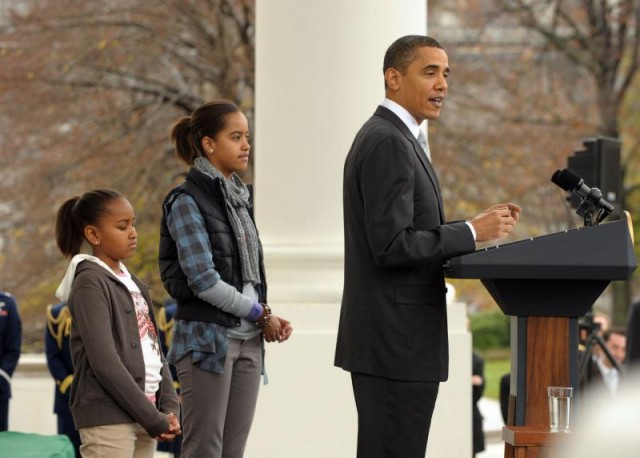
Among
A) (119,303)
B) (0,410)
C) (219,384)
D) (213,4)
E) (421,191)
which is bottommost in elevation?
(0,410)

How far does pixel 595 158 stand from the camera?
1250 centimetres

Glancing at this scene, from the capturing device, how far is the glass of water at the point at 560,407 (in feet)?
15.0

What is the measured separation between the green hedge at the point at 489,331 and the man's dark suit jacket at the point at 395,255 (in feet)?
105

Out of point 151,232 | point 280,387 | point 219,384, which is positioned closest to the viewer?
point 219,384

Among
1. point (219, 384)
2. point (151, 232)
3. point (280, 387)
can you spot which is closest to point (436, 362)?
point (219, 384)

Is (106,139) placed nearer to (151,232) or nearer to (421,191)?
(151,232)

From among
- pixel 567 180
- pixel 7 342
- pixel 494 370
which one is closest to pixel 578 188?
pixel 567 180

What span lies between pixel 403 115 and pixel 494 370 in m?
28.2

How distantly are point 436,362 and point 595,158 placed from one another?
808cm

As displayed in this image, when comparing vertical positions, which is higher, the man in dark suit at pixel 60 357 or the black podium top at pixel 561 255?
the black podium top at pixel 561 255

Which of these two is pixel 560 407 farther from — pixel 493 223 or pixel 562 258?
pixel 493 223

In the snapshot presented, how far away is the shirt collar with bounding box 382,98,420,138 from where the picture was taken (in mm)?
4852

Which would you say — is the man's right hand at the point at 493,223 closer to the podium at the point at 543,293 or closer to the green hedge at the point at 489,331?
the podium at the point at 543,293

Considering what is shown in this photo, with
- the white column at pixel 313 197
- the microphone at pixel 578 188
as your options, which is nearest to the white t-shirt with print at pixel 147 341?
the microphone at pixel 578 188
